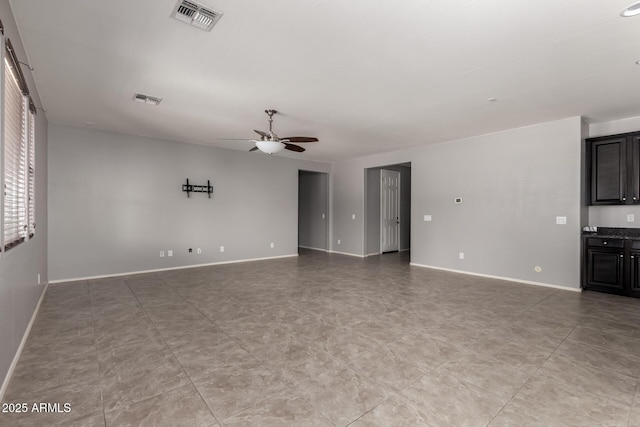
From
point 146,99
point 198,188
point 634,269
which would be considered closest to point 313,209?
point 198,188

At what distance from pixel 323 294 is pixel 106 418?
308 cm

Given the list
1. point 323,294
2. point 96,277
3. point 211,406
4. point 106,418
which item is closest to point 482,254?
point 323,294

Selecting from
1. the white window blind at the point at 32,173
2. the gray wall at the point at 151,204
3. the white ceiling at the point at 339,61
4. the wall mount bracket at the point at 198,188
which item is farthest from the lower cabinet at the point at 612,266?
the white window blind at the point at 32,173

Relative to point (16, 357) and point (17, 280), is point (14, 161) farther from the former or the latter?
point (16, 357)

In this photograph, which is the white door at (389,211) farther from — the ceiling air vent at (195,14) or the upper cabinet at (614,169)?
the ceiling air vent at (195,14)

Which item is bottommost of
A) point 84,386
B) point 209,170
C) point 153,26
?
point 84,386

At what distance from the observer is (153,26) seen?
2463mm

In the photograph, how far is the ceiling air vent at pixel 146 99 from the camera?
3969 mm

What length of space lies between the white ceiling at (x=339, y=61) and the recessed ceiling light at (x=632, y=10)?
7 cm

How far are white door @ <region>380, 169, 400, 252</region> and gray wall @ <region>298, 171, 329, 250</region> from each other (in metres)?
1.68

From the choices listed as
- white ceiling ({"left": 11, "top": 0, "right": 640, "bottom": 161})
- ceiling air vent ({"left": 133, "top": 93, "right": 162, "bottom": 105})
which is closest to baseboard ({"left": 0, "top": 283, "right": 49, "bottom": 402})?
white ceiling ({"left": 11, "top": 0, "right": 640, "bottom": 161})

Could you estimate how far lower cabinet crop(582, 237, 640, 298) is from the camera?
→ 14.4 feet

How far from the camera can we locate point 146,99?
407 centimetres

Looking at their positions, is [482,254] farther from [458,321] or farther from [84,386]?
[84,386]
